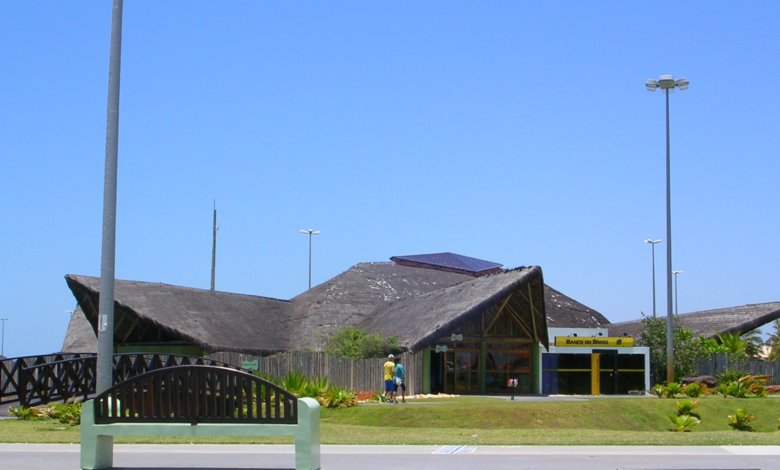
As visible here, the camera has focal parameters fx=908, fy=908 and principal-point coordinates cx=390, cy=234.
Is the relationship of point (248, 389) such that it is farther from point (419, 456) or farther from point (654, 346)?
point (654, 346)

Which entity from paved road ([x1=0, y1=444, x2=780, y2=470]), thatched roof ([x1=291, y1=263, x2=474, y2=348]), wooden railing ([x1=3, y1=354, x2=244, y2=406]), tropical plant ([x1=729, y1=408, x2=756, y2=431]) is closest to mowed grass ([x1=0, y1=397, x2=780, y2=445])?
tropical plant ([x1=729, y1=408, x2=756, y2=431])

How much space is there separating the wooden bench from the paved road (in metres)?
0.61

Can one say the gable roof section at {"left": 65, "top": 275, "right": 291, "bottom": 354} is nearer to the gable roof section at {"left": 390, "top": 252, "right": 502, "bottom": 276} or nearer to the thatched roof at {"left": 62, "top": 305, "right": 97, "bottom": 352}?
the thatched roof at {"left": 62, "top": 305, "right": 97, "bottom": 352}

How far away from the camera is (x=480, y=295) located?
35812mm

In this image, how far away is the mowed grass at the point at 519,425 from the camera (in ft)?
45.8

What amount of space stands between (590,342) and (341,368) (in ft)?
36.6

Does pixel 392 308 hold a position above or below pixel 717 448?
above

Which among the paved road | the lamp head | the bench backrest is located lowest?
the paved road

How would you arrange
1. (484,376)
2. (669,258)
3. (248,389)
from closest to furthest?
1. (248,389)
2. (669,258)
3. (484,376)

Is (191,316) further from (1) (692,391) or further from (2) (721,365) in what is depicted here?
(2) (721,365)

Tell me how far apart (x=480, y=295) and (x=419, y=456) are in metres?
24.6

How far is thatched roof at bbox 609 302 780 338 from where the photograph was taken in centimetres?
4794

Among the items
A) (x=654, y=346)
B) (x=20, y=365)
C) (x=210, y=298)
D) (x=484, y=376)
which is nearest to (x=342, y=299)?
(x=210, y=298)

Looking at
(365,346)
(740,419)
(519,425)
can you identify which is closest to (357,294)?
(365,346)
